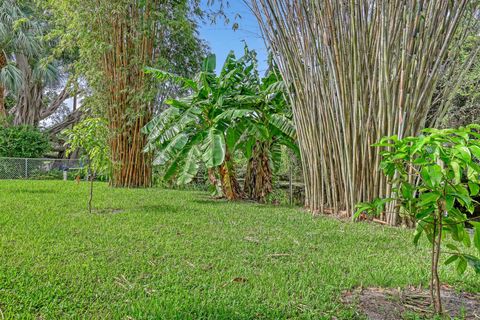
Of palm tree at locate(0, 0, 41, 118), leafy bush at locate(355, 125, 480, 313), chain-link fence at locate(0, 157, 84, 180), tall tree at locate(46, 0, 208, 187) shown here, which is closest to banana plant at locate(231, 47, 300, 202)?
tall tree at locate(46, 0, 208, 187)

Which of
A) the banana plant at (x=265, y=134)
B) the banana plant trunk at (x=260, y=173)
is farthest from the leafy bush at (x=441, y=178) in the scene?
the banana plant trunk at (x=260, y=173)

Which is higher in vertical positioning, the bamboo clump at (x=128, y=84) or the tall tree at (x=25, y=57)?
the tall tree at (x=25, y=57)

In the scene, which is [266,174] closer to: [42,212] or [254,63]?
[254,63]

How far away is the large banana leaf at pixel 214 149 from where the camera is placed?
3951 millimetres

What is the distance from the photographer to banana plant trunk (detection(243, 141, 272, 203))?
14.9 ft

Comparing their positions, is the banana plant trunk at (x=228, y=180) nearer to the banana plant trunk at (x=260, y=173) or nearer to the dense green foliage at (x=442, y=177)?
the banana plant trunk at (x=260, y=173)

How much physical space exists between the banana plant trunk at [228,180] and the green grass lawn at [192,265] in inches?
62.6

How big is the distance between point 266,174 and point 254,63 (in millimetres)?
1675

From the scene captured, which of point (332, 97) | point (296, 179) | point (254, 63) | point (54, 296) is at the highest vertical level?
point (254, 63)

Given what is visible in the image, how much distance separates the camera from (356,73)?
2.83 meters

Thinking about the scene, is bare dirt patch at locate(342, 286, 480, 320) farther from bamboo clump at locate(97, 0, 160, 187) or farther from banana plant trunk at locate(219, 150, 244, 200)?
bamboo clump at locate(97, 0, 160, 187)

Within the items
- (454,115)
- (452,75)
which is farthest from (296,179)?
(452,75)

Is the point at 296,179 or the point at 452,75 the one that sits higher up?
the point at 452,75

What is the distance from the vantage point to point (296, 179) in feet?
18.9
